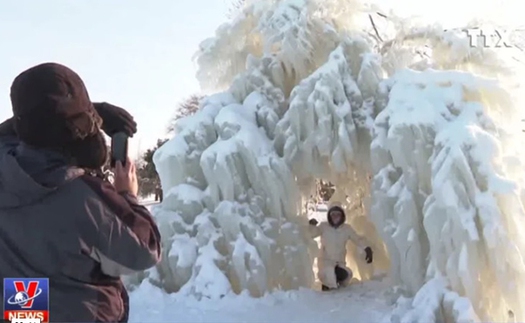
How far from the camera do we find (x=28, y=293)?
144 cm

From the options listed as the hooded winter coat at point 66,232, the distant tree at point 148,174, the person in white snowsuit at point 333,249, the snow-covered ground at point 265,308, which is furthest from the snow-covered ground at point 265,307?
the distant tree at point 148,174

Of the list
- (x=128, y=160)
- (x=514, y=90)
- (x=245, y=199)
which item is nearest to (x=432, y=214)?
(x=514, y=90)

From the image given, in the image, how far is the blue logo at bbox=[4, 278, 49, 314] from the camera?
56.6 inches

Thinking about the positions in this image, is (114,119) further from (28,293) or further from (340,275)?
(340,275)

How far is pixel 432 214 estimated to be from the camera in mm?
4773

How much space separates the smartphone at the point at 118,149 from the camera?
155cm

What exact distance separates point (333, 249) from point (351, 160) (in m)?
1.11

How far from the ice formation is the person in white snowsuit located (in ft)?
0.81

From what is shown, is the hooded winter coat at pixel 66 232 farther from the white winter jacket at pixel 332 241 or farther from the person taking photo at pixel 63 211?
the white winter jacket at pixel 332 241

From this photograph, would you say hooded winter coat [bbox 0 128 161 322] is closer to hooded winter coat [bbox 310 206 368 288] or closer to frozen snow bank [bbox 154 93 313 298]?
frozen snow bank [bbox 154 93 313 298]

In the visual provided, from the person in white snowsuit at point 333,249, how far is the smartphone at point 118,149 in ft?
16.6

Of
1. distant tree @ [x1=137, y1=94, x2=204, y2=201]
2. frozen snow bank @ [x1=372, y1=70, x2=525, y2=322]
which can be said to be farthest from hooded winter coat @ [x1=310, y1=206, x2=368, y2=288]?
distant tree @ [x1=137, y1=94, x2=204, y2=201]

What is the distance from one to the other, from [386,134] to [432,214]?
0.94 meters

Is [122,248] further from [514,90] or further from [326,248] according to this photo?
[326,248]
